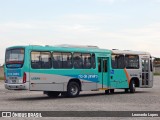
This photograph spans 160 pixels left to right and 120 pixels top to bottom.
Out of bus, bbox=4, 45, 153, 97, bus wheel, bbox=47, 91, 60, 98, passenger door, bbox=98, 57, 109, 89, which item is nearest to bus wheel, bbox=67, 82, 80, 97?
bus, bbox=4, 45, 153, 97

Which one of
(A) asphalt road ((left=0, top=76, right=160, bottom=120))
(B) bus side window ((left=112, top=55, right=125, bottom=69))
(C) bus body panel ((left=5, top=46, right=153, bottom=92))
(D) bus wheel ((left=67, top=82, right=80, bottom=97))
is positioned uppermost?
(B) bus side window ((left=112, top=55, right=125, bottom=69))

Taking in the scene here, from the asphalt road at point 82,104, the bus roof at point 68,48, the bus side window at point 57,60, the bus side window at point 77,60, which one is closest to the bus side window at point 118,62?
the bus roof at point 68,48

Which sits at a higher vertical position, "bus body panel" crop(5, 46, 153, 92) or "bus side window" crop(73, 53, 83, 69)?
"bus side window" crop(73, 53, 83, 69)

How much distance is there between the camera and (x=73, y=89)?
2552cm

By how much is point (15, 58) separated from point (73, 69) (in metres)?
3.54

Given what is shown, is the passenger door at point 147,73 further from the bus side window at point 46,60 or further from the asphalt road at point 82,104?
the bus side window at point 46,60

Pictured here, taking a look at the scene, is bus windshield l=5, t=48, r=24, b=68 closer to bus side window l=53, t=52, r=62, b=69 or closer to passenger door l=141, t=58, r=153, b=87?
bus side window l=53, t=52, r=62, b=69

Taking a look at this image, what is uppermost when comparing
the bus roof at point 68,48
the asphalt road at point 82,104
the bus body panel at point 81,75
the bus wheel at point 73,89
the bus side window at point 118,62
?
the bus roof at point 68,48

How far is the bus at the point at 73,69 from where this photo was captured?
76.2ft

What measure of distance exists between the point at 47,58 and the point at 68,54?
1630 mm

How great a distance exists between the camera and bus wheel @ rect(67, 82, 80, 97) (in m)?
25.2

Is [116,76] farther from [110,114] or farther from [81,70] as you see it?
Answer: [110,114]

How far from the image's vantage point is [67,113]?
52.5 ft

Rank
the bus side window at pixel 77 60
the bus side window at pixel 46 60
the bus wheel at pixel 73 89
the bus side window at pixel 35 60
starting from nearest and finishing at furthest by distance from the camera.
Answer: the bus side window at pixel 35 60, the bus side window at pixel 46 60, the bus wheel at pixel 73 89, the bus side window at pixel 77 60
